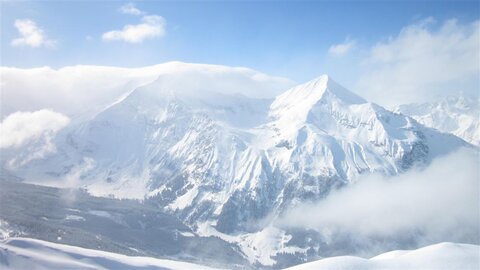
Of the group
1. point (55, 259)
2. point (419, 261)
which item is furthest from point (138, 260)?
point (419, 261)

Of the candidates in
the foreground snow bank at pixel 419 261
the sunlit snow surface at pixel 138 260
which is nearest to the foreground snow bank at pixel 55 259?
the sunlit snow surface at pixel 138 260

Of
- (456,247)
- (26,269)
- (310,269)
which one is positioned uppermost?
(456,247)

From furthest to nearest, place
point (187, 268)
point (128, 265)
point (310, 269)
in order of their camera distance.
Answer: point (187, 268)
point (128, 265)
point (310, 269)

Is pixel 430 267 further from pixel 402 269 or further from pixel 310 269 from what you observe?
pixel 310 269

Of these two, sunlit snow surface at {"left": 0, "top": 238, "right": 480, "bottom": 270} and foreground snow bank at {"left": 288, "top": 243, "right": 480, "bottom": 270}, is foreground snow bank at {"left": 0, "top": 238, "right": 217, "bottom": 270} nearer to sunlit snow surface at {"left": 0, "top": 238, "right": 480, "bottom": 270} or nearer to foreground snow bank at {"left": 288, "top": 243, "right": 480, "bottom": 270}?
sunlit snow surface at {"left": 0, "top": 238, "right": 480, "bottom": 270}

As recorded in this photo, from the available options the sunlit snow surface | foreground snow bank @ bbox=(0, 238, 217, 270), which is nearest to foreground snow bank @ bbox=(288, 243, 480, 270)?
the sunlit snow surface

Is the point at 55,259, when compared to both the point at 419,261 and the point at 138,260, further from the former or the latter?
the point at 419,261

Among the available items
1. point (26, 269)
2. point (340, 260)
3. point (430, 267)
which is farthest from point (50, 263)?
point (430, 267)
